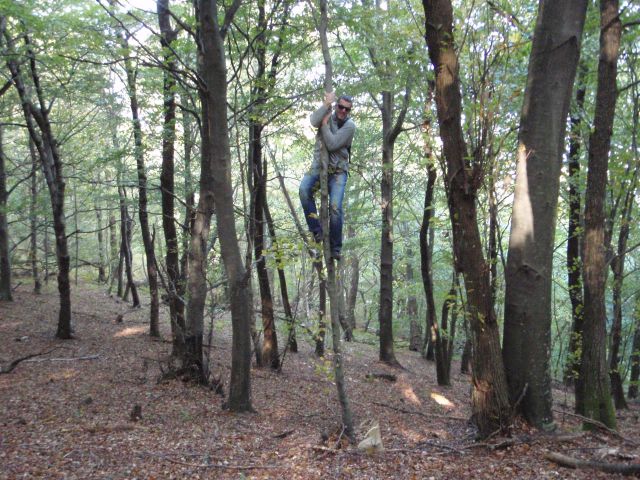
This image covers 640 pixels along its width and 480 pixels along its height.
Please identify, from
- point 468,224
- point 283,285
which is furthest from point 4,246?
point 468,224

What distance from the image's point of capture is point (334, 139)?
4.75 metres

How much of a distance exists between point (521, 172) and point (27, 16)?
8594 millimetres

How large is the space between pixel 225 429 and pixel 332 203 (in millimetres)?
3043

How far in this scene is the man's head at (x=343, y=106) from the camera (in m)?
5.07

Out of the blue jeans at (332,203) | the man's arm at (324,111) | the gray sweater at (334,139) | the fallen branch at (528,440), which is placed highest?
the man's arm at (324,111)

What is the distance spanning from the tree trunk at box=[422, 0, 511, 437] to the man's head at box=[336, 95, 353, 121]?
1140mm

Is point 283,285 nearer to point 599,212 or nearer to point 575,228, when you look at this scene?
point 575,228

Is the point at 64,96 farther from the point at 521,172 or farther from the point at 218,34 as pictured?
the point at 521,172

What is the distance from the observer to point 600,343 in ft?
18.4

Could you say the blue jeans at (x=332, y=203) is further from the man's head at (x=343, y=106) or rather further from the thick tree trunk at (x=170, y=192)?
the thick tree trunk at (x=170, y=192)

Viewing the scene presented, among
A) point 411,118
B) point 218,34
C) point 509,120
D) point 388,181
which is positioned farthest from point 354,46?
point 218,34

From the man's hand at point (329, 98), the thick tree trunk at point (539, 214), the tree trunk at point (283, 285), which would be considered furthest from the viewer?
the tree trunk at point (283, 285)

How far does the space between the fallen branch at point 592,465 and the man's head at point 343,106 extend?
384cm

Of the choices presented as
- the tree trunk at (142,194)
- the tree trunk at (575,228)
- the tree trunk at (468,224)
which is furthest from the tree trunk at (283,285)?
the tree trunk at (575,228)
